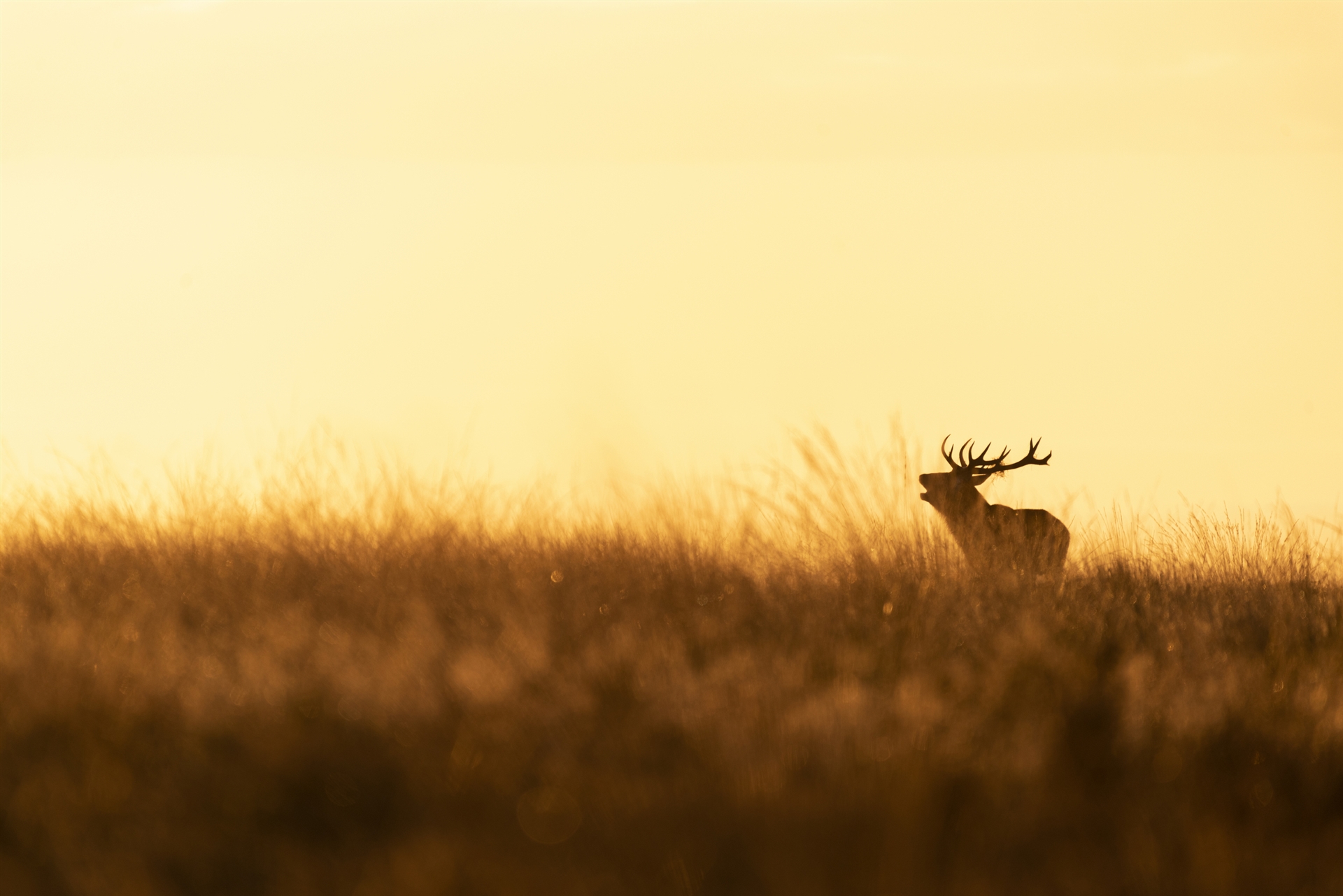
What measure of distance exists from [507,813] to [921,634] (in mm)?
2309

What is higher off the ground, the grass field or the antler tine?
the antler tine

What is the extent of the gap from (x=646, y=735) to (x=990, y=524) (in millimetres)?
5018

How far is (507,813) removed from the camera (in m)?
3.34

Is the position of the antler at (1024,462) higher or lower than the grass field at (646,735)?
higher

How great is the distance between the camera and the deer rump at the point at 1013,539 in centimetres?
749

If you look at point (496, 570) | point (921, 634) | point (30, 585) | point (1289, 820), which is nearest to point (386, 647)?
point (496, 570)

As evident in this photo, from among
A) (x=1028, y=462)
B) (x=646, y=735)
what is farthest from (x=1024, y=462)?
(x=646, y=735)

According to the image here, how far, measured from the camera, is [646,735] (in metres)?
3.81

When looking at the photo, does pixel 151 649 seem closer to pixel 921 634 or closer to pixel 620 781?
pixel 620 781

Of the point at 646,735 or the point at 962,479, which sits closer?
the point at 646,735

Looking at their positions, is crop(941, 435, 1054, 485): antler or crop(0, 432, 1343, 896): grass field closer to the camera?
crop(0, 432, 1343, 896): grass field

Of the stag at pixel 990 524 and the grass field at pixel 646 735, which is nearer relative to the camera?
the grass field at pixel 646 735

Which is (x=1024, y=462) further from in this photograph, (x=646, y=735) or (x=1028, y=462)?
(x=646, y=735)

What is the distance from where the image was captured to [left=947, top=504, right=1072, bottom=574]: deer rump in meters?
7.49
